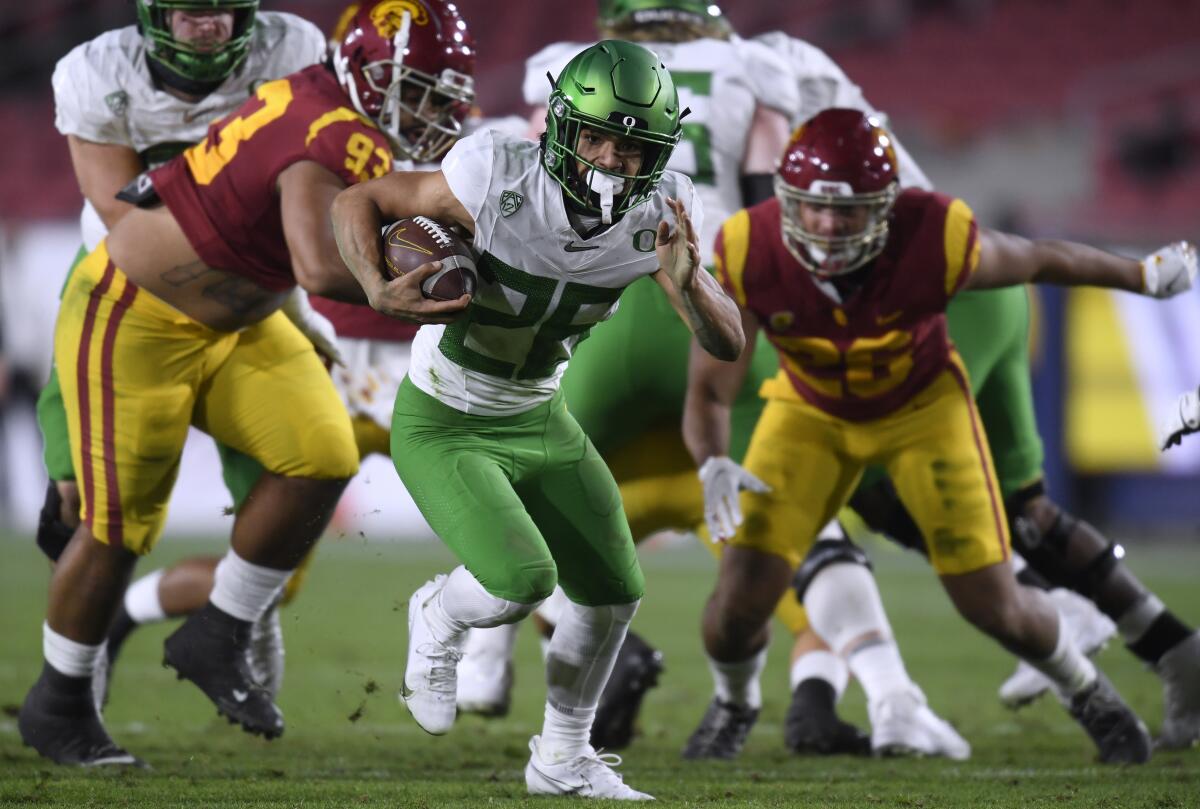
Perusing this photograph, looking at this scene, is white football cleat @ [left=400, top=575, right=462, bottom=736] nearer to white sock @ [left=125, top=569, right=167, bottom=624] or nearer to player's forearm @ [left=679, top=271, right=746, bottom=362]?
player's forearm @ [left=679, top=271, right=746, bottom=362]

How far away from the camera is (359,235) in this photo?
329 cm

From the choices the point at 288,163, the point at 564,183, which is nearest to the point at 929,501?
the point at 564,183

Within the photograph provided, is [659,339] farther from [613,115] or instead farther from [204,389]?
[613,115]

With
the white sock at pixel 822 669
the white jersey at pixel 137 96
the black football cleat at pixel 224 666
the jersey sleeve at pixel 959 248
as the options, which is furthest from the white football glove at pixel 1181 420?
the white jersey at pixel 137 96

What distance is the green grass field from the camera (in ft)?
11.8

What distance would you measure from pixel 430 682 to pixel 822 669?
5.33 ft

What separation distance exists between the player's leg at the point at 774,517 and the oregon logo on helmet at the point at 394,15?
4.42ft

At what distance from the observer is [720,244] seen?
4.25 m

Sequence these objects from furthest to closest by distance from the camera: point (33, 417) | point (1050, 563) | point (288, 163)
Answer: point (33, 417) < point (1050, 563) < point (288, 163)

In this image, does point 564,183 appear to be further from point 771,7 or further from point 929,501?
point 771,7

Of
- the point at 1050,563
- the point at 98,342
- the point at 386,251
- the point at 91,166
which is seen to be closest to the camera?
the point at 386,251

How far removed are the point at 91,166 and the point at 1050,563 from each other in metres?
2.78

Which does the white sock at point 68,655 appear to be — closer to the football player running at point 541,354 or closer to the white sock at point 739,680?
the football player running at point 541,354

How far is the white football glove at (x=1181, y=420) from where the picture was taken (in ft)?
12.4
